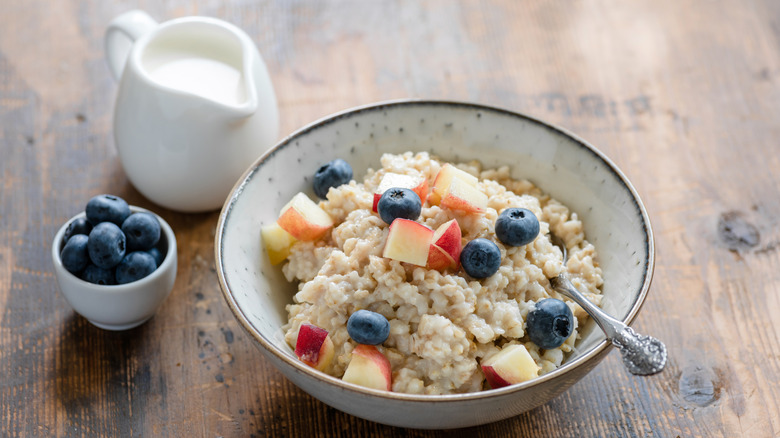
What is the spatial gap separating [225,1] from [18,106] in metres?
0.89

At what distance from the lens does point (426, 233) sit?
5.12ft

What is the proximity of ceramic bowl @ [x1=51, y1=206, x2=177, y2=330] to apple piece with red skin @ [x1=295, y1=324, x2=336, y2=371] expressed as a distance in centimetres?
50

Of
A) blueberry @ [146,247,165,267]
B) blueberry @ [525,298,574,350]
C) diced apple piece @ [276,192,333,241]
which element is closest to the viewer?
blueberry @ [525,298,574,350]

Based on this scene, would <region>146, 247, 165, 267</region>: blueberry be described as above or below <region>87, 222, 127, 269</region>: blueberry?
below

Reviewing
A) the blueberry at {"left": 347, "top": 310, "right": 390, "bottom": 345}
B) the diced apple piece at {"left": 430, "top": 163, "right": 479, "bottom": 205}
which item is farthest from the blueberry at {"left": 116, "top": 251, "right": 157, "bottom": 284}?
the diced apple piece at {"left": 430, "top": 163, "right": 479, "bottom": 205}

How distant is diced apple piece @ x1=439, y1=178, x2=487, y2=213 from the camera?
1.64 metres

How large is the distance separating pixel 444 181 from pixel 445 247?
23cm

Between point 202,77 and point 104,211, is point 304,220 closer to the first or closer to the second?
A: point 104,211

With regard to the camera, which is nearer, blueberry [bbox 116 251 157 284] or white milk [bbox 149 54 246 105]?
blueberry [bbox 116 251 157 284]

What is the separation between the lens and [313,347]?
1.52 meters

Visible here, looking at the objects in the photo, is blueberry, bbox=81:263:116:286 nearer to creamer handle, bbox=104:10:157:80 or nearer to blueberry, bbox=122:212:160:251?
blueberry, bbox=122:212:160:251

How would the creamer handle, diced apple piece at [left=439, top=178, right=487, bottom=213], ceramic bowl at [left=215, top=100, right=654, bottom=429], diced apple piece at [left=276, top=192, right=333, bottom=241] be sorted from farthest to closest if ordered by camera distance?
Result: the creamer handle < diced apple piece at [left=276, top=192, right=333, bottom=241] < diced apple piece at [left=439, top=178, right=487, bottom=213] < ceramic bowl at [left=215, top=100, right=654, bottom=429]

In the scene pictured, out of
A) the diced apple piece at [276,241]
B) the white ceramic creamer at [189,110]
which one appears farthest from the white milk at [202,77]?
the diced apple piece at [276,241]

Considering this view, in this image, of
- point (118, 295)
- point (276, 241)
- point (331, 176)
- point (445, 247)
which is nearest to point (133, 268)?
point (118, 295)
